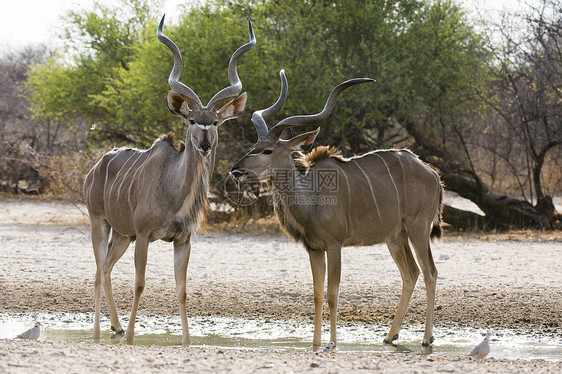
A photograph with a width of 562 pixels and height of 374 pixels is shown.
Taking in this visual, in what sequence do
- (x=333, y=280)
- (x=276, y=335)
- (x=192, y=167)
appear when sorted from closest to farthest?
(x=333, y=280) → (x=192, y=167) → (x=276, y=335)

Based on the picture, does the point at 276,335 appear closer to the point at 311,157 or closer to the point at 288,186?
the point at 288,186

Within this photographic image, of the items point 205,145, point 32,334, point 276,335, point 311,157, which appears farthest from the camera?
point 311,157

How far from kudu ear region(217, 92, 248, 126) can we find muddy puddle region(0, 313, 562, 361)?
4.39ft

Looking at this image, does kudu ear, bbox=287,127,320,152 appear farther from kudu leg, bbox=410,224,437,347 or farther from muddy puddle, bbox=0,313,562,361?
muddy puddle, bbox=0,313,562,361

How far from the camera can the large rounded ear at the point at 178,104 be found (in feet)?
15.5

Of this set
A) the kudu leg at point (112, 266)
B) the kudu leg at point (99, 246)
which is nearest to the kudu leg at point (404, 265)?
the kudu leg at point (112, 266)

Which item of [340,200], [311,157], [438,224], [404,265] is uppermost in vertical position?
[311,157]

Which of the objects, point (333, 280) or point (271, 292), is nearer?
point (333, 280)

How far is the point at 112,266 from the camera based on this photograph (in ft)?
17.1

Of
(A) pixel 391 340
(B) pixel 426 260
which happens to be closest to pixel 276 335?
(A) pixel 391 340

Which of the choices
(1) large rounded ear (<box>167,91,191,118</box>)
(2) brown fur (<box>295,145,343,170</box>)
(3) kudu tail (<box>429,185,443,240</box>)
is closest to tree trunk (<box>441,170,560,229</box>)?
(3) kudu tail (<box>429,185,443,240</box>)

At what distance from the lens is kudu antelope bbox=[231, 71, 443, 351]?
4676 mm

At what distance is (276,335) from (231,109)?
56.5 inches

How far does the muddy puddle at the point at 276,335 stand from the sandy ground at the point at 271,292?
186mm
